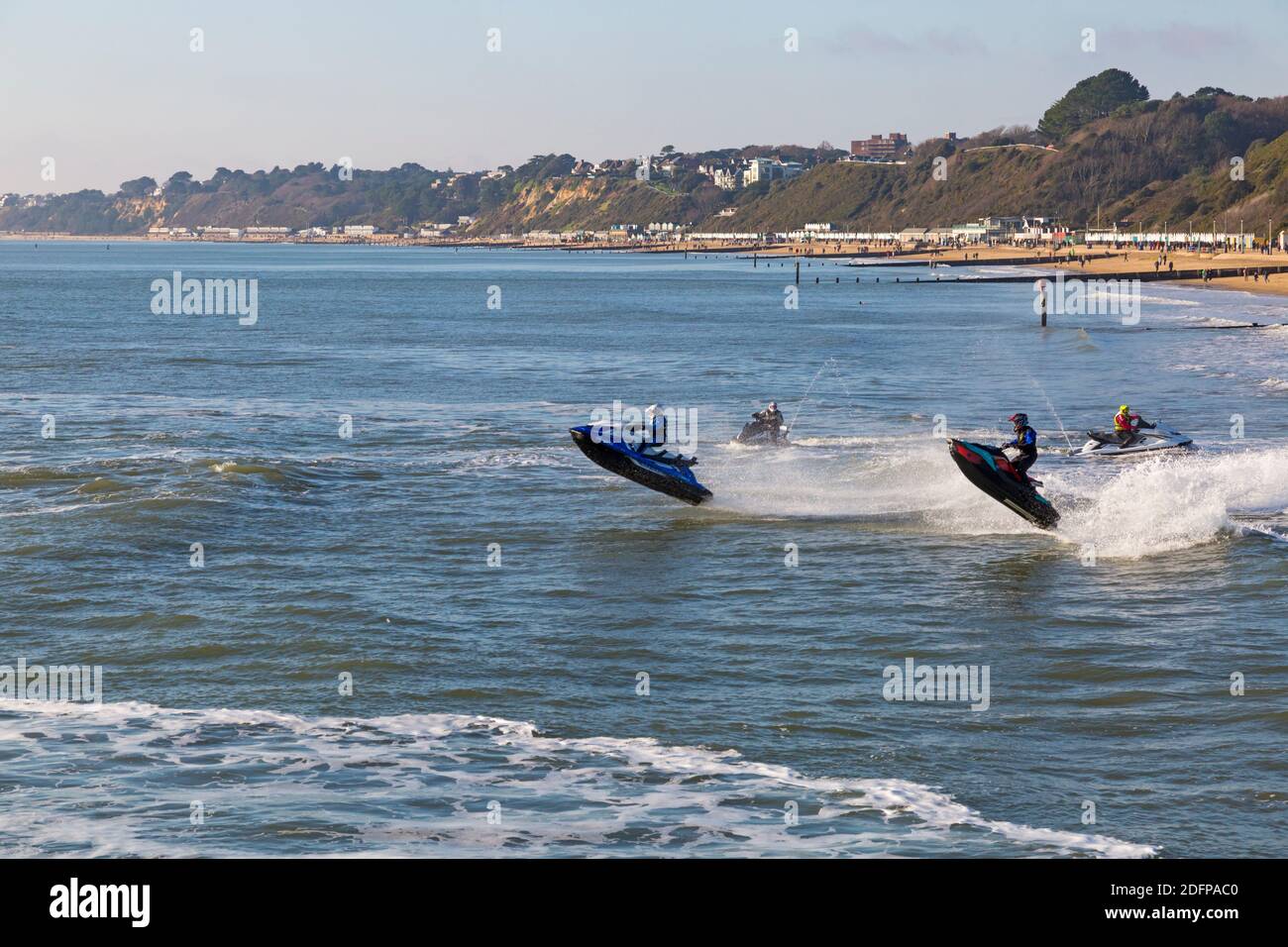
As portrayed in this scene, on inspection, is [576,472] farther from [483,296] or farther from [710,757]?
[483,296]

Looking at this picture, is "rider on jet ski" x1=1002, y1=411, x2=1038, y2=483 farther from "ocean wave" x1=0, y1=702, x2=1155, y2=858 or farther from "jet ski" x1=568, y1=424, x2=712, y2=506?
"ocean wave" x1=0, y1=702, x2=1155, y2=858

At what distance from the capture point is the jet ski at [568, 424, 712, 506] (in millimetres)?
28391

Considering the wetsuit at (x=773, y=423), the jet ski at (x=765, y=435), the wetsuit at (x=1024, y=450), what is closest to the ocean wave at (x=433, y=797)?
the wetsuit at (x=1024, y=450)

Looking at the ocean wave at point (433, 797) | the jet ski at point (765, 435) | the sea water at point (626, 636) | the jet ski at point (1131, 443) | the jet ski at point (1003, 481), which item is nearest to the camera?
Result: the ocean wave at point (433, 797)

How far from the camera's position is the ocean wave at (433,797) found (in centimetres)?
1230

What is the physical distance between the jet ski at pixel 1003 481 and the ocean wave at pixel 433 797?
484 inches

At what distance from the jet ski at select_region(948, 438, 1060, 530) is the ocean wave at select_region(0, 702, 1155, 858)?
12281mm

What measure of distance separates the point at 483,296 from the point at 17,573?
404 ft

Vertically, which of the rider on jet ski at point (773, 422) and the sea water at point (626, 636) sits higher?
the rider on jet ski at point (773, 422)

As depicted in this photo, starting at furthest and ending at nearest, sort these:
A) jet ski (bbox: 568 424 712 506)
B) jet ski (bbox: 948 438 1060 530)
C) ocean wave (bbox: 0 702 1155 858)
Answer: jet ski (bbox: 568 424 712 506)
jet ski (bbox: 948 438 1060 530)
ocean wave (bbox: 0 702 1155 858)

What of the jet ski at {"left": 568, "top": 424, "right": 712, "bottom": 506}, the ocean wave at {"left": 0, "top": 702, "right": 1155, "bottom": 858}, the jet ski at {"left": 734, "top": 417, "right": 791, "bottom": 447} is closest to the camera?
the ocean wave at {"left": 0, "top": 702, "right": 1155, "bottom": 858}

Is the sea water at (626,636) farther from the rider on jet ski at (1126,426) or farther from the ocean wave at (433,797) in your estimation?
the rider on jet ski at (1126,426)

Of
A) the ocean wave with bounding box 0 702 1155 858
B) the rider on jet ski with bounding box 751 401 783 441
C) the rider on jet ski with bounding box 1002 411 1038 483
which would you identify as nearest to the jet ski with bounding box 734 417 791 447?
the rider on jet ski with bounding box 751 401 783 441
